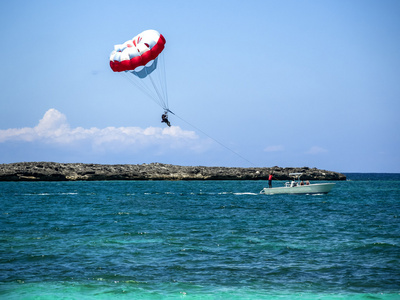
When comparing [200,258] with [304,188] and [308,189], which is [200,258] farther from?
[308,189]

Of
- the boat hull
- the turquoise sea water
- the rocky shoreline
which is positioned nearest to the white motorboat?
the boat hull

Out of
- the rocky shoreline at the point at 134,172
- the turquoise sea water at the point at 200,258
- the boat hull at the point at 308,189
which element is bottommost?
the turquoise sea water at the point at 200,258

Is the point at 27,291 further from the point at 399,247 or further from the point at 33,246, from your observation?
the point at 399,247

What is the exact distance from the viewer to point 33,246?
56.5 ft

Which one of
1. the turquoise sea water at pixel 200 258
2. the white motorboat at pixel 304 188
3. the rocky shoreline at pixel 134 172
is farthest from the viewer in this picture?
the rocky shoreline at pixel 134 172

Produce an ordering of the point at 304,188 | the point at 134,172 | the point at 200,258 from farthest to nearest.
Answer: the point at 134,172
the point at 304,188
the point at 200,258

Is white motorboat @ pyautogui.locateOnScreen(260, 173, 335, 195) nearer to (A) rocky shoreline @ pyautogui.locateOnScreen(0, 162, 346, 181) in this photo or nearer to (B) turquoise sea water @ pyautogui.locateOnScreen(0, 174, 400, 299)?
(B) turquoise sea water @ pyautogui.locateOnScreen(0, 174, 400, 299)

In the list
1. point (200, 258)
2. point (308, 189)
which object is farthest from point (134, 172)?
point (200, 258)

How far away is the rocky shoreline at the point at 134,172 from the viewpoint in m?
88.8

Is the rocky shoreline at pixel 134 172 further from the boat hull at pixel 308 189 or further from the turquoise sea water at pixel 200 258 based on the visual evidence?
the turquoise sea water at pixel 200 258

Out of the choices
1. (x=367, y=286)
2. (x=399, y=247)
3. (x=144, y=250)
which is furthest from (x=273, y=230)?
(x=367, y=286)

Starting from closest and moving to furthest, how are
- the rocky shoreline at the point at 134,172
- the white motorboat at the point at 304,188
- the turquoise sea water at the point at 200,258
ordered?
the turquoise sea water at the point at 200,258
the white motorboat at the point at 304,188
the rocky shoreline at the point at 134,172

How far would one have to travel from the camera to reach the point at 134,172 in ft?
321

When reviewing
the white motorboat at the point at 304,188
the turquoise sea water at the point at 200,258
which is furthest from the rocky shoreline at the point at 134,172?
the turquoise sea water at the point at 200,258
